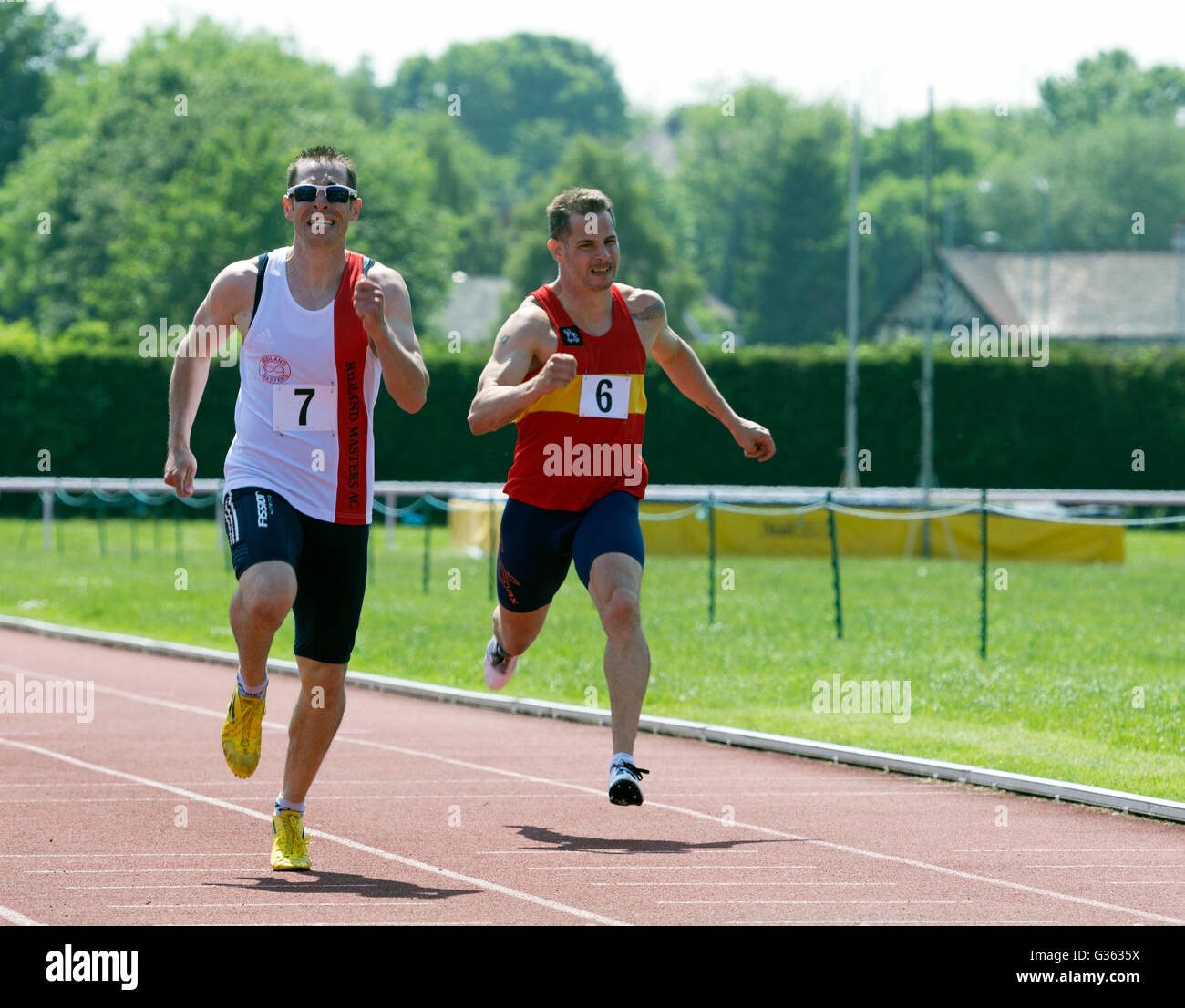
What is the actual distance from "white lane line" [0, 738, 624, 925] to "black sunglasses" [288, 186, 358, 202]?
2.23 meters

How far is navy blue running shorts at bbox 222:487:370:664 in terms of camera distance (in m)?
6.82

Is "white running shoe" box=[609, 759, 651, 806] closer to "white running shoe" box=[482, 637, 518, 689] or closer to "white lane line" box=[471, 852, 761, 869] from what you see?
"white lane line" box=[471, 852, 761, 869]

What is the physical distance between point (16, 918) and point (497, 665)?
361cm

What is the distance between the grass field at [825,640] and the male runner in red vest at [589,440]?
2.72 m

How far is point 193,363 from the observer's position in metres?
7.12

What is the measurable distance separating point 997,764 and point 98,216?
64.1 m

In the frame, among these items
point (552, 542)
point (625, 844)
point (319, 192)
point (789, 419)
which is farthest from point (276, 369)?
point (789, 419)

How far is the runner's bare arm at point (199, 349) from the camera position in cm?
695

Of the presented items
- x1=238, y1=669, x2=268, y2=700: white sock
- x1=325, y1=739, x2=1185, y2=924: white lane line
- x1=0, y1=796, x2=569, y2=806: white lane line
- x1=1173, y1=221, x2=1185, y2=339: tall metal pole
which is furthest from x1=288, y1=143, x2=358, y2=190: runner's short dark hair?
x1=1173, y1=221, x2=1185, y2=339: tall metal pole

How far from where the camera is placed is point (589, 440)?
8336 millimetres
